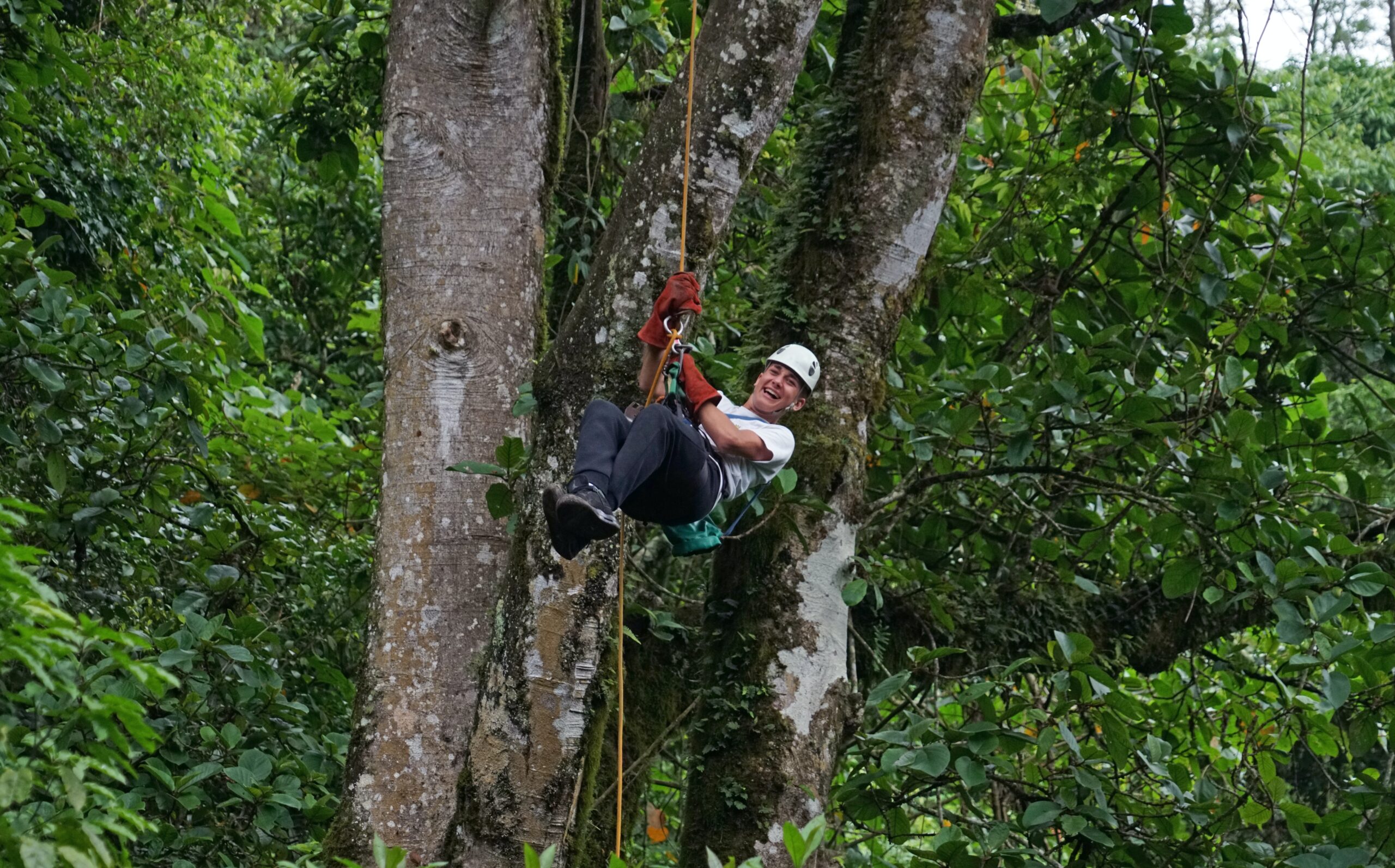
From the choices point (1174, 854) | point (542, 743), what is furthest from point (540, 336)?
point (1174, 854)

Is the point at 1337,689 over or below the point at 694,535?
below

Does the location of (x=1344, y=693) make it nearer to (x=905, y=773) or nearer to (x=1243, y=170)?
(x=905, y=773)

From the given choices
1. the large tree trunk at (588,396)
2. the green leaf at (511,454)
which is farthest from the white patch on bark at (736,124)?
the green leaf at (511,454)

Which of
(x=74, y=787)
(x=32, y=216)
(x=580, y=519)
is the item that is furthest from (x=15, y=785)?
(x=32, y=216)

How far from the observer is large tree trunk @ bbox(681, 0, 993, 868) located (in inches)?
159

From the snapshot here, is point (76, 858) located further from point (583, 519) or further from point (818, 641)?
point (818, 641)

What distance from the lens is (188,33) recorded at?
7074 mm

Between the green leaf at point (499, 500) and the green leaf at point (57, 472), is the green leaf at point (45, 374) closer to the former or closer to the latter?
the green leaf at point (57, 472)

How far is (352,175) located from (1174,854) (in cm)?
408

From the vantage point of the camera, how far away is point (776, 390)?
404 centimetres

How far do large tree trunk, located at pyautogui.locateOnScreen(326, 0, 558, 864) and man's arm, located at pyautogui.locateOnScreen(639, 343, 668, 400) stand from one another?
0.67 m

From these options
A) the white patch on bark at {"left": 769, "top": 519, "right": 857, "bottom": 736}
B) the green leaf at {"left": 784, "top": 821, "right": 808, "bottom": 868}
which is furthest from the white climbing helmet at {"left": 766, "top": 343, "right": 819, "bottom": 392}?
the green leaf at {"left": 784, "top": 821, "right": 808, "bottom": 868}

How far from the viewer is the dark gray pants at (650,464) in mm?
3141

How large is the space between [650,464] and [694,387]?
1.05ft
